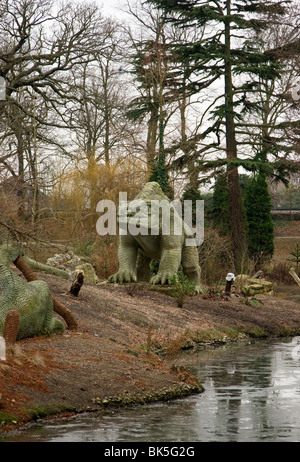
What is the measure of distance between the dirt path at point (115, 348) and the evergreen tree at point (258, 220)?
9.90 meters

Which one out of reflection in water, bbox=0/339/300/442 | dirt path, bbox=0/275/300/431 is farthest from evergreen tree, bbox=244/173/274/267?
reflection in water, bbox=0/339/300/442

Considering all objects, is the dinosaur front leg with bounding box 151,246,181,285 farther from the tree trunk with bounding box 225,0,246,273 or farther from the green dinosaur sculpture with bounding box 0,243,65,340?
the tree trunk with bounding box 225,0,246,273

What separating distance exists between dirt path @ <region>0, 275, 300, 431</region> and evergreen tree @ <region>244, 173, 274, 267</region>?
9.90 m

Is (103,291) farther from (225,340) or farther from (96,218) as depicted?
(96,218)

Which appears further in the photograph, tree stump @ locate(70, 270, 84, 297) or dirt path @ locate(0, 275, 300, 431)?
tree stump @ locate(70, 270, 84, 297)

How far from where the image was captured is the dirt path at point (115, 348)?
8086mm

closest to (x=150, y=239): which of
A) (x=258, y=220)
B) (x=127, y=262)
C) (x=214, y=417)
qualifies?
(x=127, y=262)

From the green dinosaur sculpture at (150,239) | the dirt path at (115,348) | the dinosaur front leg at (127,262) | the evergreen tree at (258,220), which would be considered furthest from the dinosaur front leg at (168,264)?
the evergreen tree at (258,220)

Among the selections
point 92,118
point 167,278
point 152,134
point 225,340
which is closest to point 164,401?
point 225,340

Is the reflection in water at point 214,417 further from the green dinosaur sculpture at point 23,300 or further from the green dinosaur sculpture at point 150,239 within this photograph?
the green dinosaur sculpture at point 150,239

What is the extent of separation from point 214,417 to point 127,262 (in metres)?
9.68

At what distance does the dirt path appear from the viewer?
26.5ft

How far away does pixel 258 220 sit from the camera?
28734 mm

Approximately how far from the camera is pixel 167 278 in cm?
1753
